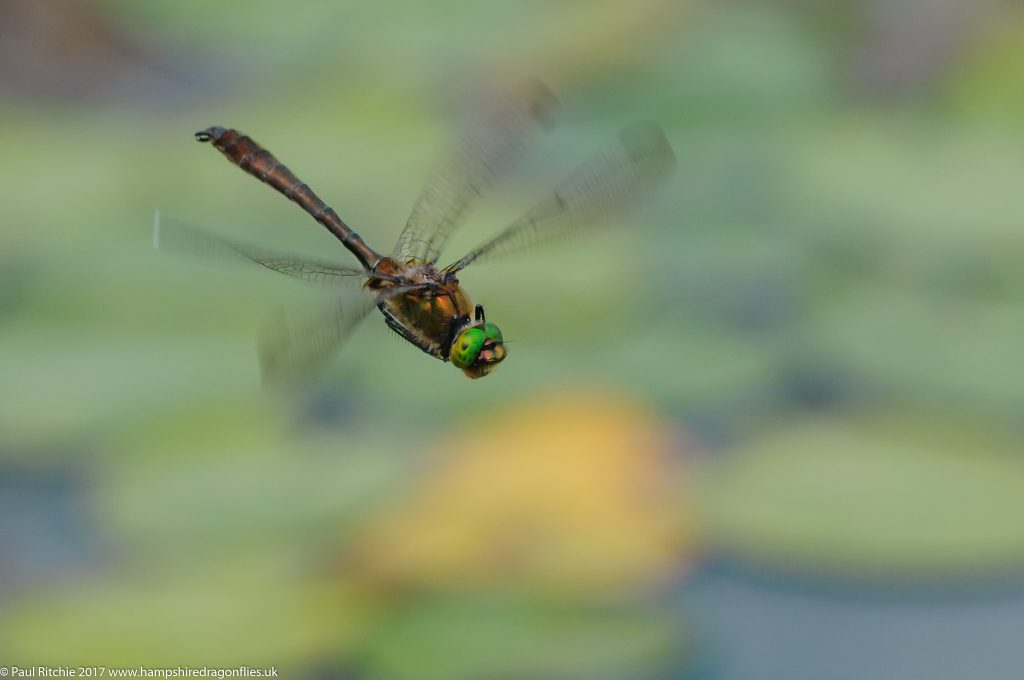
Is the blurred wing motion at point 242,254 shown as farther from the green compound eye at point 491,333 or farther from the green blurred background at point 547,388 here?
the green blurred background at point 547,388

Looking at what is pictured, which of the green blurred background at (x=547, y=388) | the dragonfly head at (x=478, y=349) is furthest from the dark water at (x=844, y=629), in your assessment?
the dragonfly head at (x=478, y=349)

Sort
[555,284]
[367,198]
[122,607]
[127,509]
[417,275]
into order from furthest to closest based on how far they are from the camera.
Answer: [367,198] → [555,284] → [127,509] → [122,607] → [417,275]

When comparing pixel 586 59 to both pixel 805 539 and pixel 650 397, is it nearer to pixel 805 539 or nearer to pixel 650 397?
pixel 650 397

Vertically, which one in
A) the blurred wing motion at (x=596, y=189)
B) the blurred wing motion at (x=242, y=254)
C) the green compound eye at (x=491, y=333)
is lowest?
the green compound eye at (x=491, y=333)

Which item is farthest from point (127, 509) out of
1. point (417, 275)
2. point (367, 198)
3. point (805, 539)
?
point (805, 539)

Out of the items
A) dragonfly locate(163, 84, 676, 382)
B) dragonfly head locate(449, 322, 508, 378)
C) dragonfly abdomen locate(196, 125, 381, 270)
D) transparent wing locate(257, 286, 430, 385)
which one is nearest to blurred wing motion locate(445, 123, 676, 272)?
dragonfly locate(163, 84, 676, 382)

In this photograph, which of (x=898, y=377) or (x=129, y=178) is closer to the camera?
(x=898, y=377)

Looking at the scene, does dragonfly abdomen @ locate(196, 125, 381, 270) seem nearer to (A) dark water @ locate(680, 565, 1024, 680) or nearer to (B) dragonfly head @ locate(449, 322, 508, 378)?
(B) dragonfly head @ locate(449, 322, 508, 378)

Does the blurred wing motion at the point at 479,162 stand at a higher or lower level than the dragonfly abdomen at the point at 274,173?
lower
